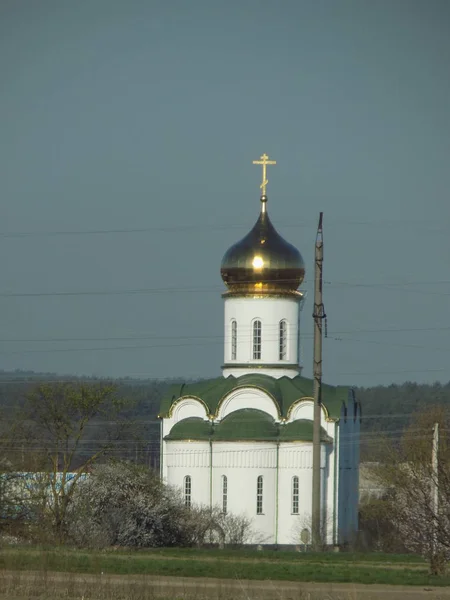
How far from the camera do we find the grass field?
24156 mm

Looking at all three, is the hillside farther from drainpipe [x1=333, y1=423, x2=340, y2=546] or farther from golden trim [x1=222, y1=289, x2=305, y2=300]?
drainpipe [x1=333, y1=423, x2=340, y2=546]

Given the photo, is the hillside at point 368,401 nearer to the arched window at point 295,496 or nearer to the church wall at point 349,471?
the church wall at point 349,471

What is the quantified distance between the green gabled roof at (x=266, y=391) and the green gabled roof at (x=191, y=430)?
1.70 ft

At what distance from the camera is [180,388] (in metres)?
44.3

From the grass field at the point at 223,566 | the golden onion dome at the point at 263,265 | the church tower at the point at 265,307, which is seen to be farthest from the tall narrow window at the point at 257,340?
the grass field at the point at 223,566

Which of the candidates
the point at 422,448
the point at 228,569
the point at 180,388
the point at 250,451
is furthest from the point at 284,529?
the point at 228,569

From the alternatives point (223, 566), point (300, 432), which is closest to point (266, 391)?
point (300, 432)

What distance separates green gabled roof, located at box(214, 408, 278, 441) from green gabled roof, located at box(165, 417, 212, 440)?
251mm

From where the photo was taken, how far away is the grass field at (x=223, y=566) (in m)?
24.2

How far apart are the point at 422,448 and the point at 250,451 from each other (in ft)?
41.4

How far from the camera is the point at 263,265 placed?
43469mm

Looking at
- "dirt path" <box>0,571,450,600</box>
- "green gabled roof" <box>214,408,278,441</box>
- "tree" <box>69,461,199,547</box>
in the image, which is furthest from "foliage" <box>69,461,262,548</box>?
"dirt path" <box>0,571,450,600</box>

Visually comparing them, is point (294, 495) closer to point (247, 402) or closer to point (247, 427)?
point (247, 427)

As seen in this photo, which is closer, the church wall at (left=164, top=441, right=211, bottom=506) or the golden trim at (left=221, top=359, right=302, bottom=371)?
the church wall at (left=164, top=441, right=211, bottom=506)
